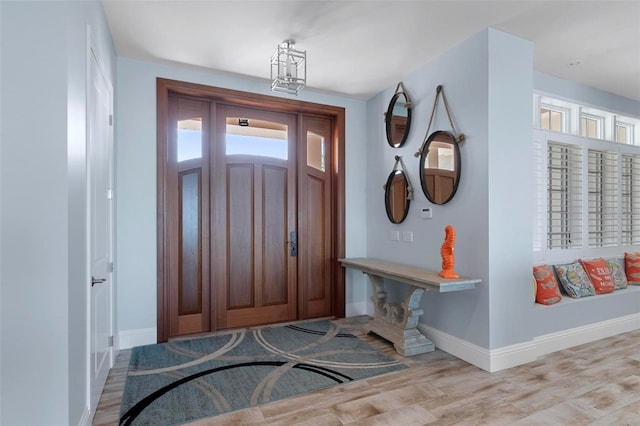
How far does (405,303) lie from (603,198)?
288 cm

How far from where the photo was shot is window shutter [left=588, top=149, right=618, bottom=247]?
153 inches

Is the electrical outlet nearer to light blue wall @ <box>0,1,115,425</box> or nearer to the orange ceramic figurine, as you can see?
the orange ceramic figurine

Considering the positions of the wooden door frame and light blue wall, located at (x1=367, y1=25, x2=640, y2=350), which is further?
the wooden door frame

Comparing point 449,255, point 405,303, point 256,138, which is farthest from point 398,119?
point 405,303

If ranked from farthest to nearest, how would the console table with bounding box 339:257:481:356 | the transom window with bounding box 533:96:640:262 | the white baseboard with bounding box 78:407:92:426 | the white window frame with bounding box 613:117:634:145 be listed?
the white window frame with bounding box 613:117:634:145, the transom window with bounding box 533:96:640:262, the console table with bounding box 339:257:481:356, the white baseboard with bounding box 78:407:92:426

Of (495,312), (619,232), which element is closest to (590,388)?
(495,312)

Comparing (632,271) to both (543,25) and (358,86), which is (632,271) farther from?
(358,86)

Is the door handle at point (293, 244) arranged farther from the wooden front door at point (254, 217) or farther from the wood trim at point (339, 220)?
the wood trim at point (339, 220)

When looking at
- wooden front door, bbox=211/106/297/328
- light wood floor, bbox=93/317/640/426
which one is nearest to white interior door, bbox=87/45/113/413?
light wood floor, bbox=93/317/640/426

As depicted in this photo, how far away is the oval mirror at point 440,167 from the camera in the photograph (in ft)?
10.0

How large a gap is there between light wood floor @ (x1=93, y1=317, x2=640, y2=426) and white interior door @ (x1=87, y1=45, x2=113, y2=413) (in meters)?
0.29

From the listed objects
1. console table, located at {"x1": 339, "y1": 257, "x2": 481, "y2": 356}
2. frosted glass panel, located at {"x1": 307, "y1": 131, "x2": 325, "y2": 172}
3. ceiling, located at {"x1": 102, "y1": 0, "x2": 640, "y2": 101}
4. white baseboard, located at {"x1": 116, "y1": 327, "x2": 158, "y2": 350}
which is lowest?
white baseboard, located at {"x1": 116, "y1": 327, "x2": 158, "y2": 350}

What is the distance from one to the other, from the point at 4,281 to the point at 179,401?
138 cm

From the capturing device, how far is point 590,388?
96.3 inches
